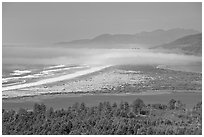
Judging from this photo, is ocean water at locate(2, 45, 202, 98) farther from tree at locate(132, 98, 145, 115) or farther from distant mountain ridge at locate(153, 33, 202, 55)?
tree at locate(132, 98, 145, 115)

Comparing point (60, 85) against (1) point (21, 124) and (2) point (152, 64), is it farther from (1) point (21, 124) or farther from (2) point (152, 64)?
(2) point (152, 64)

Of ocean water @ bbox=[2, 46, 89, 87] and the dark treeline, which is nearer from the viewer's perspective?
the dark treeline

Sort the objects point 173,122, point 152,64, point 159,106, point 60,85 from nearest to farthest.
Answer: point 173,122 < point 159,106 < point 60,85 < point 152,64

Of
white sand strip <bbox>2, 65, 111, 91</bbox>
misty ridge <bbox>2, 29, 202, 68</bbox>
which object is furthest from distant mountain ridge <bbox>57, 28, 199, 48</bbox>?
white sand strip <bbox>2, 65, 111, 91</bbox>

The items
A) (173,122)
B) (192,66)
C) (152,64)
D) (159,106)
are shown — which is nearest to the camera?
(173,122)

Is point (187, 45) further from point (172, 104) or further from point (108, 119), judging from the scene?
point (108, 119)

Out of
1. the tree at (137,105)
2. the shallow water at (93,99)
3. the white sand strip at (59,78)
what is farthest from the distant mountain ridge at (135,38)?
the tree at (137,105)

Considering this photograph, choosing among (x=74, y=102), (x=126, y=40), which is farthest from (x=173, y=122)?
(x=126, y=40)

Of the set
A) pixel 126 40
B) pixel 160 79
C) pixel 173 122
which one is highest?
pixel 126 40
